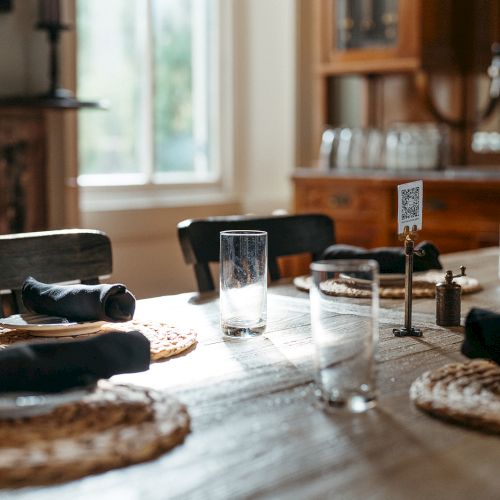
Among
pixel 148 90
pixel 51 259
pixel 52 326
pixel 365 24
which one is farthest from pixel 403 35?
pixel 52 326

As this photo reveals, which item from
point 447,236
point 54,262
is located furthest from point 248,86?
point 54,262

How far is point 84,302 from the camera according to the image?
1.20 metres

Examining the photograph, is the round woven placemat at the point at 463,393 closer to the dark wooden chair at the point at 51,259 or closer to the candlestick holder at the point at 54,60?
the dark wooden chair at the point at 51,259

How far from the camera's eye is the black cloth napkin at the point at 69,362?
88 cm

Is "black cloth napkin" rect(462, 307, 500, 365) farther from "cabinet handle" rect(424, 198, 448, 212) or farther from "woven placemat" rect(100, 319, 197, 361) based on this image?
"cabinet handle" rect(424, 198, 448, 212)

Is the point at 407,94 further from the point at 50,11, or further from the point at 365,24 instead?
the point at 50,11

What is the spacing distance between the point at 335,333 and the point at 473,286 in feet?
2.71

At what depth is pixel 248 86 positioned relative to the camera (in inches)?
181

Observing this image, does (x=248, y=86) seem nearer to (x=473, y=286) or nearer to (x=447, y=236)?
(x=447, y=236)

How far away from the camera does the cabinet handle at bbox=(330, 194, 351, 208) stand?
3811 millimetres

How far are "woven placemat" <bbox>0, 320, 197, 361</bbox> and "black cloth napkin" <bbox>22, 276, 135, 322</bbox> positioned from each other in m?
0.04

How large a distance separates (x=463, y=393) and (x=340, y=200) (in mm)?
2982

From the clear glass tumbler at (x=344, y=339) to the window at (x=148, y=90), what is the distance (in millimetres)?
3115

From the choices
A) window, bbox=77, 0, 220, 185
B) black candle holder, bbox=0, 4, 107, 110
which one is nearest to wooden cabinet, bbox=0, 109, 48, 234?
black candle holder, bbox=0, 4, 107, 110
